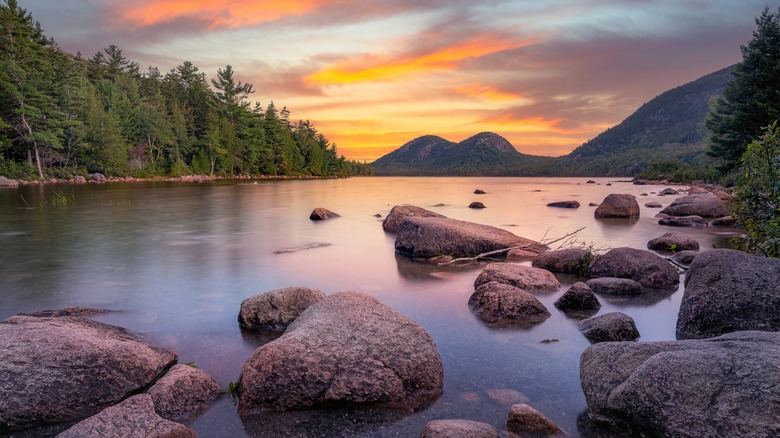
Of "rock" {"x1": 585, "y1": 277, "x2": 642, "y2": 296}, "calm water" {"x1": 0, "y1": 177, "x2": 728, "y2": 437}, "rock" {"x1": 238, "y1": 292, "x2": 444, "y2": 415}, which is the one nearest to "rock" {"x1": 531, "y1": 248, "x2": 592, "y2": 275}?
"calm water" {"x1": 0, "y1": 177, "x2": 728, "y2": 437}

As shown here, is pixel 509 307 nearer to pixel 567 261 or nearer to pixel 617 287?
pixel 617 287

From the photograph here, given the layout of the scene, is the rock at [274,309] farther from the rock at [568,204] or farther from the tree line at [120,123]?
the tree line at [120,123]

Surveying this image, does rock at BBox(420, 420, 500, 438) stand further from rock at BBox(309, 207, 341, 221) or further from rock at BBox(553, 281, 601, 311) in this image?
rock at BBox(309, 207, 341, 221)

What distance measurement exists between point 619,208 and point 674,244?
46.1 ft

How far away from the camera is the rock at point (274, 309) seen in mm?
7945

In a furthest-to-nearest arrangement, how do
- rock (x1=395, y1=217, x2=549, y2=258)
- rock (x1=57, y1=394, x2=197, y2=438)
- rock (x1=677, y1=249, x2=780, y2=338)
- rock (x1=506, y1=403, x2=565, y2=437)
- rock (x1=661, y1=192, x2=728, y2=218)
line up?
1. rock (x1=661, y1=192, x2=728, y2=218)
2. rock (x1=395, y1=217, x2=549, y2=258)
3. rock (x1=677, y1=249, x2=780, y2=338)
4. rock (x1=506, y1=403, x2=565, y2=437)
5. rock (x1=57, y1=394, x2=197, y2=438)

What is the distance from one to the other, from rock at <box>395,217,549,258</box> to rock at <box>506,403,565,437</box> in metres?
9.48

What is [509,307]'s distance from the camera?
8641 mm

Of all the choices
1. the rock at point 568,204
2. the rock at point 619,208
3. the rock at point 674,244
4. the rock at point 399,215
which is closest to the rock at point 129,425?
the rock at point 674,244

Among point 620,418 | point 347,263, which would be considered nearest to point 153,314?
point 347,263

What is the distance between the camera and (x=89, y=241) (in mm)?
18016

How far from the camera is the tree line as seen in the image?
5803cm

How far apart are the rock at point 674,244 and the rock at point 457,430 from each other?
551 inches

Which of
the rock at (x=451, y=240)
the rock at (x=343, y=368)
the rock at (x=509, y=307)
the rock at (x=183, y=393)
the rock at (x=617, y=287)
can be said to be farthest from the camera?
the rock at (x=451, y=240)
